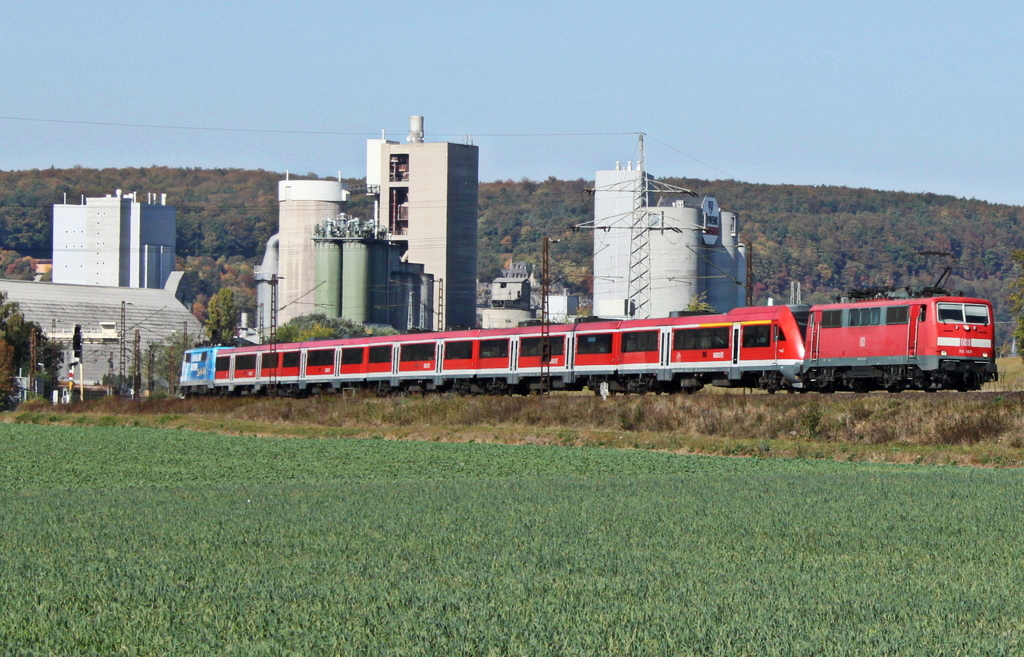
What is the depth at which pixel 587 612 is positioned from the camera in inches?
541

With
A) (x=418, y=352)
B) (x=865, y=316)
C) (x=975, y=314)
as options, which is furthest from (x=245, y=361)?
(x=975, y=314)

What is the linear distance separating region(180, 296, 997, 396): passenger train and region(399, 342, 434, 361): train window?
5cm

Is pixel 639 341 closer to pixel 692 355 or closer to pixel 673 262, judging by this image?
pixel 692 355

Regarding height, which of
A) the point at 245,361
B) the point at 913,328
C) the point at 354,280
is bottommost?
the point at 245,361

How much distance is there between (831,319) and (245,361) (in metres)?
44.6

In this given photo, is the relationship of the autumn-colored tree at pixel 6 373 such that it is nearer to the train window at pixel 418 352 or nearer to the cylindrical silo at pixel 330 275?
the train window at pixel 418 352

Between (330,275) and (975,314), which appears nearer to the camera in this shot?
(975,314)

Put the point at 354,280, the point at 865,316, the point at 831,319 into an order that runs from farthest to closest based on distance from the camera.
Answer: the point at 354,280 → the point at 831,319 → the point at 865,316

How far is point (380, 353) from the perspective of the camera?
71312 mm

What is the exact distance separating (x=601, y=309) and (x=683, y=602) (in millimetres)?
163682

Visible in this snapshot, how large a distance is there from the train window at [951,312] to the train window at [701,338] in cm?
926

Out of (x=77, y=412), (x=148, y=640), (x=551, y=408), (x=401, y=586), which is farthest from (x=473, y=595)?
(x=77, y=412)

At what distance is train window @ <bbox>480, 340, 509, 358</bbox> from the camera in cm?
6388

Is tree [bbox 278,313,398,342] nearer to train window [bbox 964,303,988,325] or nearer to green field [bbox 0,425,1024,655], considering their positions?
train window [bbox 964,303,988,325]
